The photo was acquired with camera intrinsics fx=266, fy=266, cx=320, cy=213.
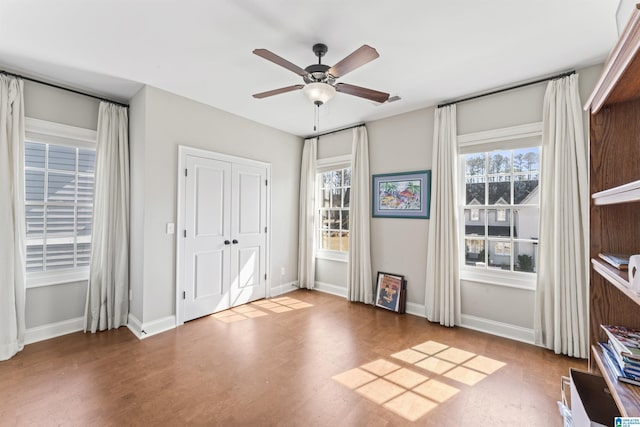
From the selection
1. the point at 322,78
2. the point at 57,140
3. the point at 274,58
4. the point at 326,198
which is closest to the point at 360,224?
the point at 326,198

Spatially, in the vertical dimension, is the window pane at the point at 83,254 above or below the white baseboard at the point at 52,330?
above

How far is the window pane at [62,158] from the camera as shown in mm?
3078

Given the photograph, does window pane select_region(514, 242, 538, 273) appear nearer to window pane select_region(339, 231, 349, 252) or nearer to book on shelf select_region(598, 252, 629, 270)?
book on shelf select_region(598, 252, 629, 270)

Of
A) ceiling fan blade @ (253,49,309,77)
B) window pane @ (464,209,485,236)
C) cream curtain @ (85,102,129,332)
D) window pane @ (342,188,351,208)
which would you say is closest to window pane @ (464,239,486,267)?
window pane @ (464,209,485,236)

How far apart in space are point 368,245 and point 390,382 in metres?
2.17

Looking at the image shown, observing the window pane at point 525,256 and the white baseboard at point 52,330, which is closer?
the white baseboard at point 52,330

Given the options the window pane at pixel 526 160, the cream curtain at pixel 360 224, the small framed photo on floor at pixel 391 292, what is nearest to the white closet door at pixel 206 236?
the cream curtain at pixel 360 224

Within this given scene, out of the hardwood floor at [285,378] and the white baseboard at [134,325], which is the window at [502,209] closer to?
the hardwood floor at [285,378]

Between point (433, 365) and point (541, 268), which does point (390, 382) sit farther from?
point (541, 268)

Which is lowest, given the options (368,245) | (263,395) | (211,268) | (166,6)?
(263,395)

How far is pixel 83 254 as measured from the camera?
3.27m

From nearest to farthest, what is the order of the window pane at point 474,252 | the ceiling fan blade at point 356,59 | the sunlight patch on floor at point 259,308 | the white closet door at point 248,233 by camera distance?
the ceiling fan blade at point 356,59 < the window pane at point 474,252 < the sunlight patch on floor at point 259,308 < the white closet door at point 248,233

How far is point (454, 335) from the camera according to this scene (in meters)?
3.14

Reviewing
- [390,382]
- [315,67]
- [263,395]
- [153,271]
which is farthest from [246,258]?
[315,67]
